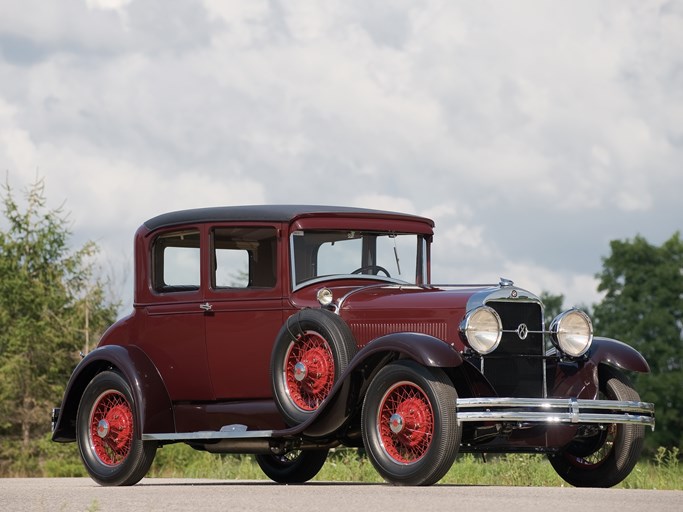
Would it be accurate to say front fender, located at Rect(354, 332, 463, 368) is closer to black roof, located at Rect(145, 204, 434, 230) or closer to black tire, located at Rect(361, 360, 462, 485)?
black tire, located at Rect(361, 360, 462, 485)

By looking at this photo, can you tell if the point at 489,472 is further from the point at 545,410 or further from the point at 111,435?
the point at 545,410

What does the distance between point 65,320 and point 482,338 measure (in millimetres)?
18862

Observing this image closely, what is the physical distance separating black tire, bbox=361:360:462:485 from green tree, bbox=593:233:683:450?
40416 millimetres

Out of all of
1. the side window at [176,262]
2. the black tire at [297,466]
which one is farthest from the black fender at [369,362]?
the black tire at [297,466]

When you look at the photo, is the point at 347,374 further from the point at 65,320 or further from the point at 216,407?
the point at 65,320

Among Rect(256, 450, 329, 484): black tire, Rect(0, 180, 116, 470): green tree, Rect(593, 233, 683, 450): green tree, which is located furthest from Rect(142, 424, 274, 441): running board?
Rect(593, 233, 683, 450): green tree

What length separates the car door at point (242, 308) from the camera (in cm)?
1075

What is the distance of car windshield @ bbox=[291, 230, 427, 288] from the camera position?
35.9 ft

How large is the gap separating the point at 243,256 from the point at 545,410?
3.31 metres

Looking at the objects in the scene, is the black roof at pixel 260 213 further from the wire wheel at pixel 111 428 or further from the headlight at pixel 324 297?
the wire wheel at pixel 111 428

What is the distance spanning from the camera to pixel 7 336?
90.2 feet

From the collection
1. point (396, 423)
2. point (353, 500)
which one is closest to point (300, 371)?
point (396, 423)

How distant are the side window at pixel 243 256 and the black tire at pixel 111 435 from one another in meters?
1.33

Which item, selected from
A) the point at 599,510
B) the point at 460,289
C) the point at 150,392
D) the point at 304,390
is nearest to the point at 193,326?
the point at 150,392
